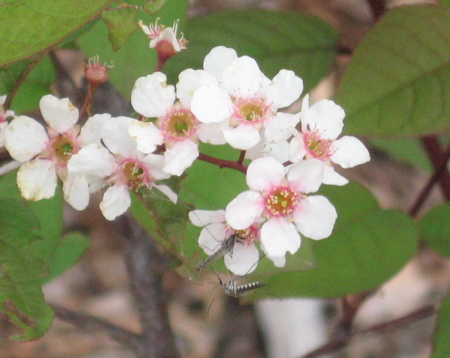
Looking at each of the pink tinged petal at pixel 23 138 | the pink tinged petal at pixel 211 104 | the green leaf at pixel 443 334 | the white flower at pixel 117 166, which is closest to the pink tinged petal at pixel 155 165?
the white flower at pixel 117 166

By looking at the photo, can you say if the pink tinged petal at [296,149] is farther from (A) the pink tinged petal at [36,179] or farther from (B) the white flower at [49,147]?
(A) the pink tinged petal at [36,179]

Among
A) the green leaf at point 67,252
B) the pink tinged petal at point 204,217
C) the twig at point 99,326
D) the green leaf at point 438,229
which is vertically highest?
the pink tinged petal at point 204,217

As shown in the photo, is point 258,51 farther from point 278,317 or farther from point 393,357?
point 393,357

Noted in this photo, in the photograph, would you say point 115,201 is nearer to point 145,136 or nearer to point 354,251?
point 145,136

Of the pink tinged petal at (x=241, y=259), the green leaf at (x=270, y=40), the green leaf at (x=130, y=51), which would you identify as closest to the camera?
the pink tinged petal at (x=241, y=259)

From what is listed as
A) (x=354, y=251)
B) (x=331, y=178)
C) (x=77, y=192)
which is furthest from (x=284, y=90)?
(x=354, y=251)

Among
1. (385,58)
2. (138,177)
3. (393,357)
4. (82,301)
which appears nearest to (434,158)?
(385,58)
